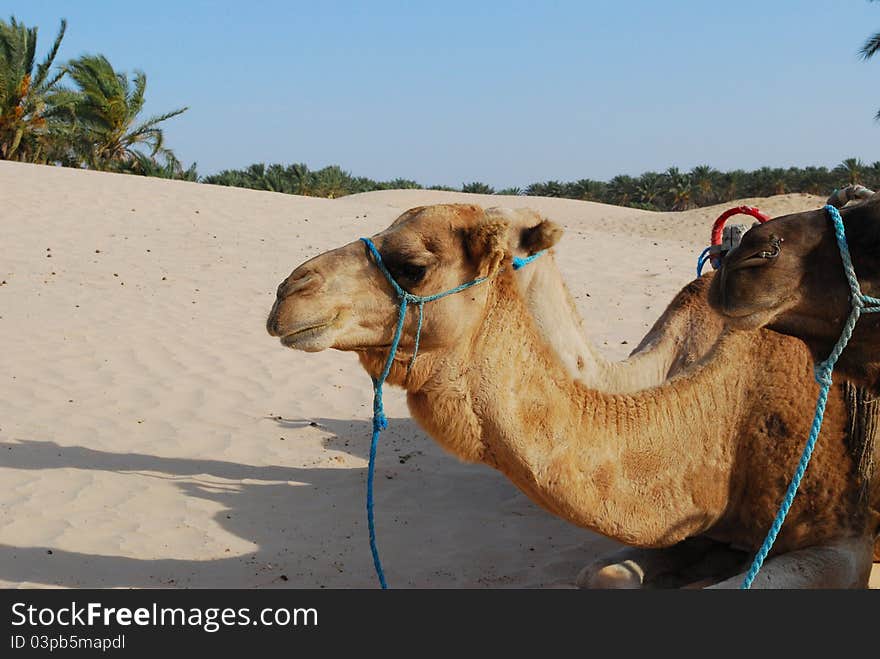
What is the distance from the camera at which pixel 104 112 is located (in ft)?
98.9

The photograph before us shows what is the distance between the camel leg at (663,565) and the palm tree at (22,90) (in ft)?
91.0

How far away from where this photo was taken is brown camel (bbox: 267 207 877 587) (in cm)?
296

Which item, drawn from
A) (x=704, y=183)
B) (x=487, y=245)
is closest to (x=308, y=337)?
(x=487, y=245)

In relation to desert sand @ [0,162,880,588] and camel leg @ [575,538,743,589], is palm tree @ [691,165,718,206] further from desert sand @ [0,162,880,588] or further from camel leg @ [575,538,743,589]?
camel leg @ [575,538,743,589]

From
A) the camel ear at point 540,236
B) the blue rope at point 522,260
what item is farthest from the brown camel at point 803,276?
the blue rope at point 522,260

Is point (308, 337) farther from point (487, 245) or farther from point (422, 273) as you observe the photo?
point (487, 245)

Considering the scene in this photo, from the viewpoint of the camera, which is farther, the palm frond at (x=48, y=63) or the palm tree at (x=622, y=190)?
the palm tree at (x=622, y=190)

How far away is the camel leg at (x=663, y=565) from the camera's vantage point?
11.4ft

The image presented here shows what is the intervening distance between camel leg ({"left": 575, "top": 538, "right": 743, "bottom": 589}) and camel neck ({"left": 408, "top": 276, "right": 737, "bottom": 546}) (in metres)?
0.34

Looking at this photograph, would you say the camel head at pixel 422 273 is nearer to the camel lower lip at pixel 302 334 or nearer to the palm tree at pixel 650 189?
the camel lower lip at pixel 302 334

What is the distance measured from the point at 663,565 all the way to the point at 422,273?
162 centimetres

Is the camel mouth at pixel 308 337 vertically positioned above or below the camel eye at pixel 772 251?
below
